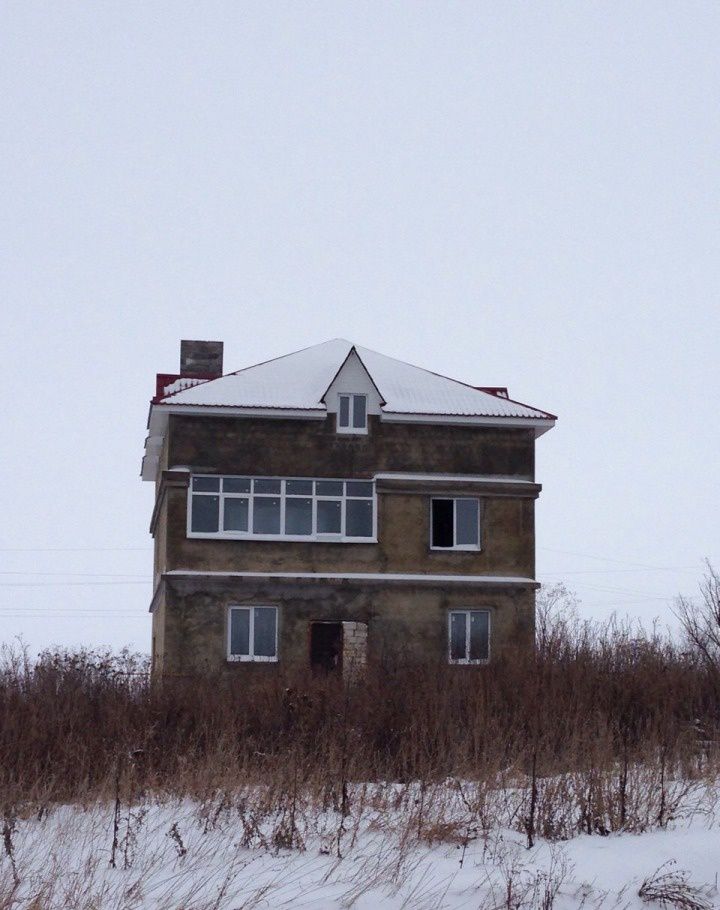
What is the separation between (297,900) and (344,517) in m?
22.6

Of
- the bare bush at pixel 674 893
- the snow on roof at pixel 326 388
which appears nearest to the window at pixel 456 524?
the snow on roof at pixel 326 388

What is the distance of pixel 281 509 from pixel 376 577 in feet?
9.92

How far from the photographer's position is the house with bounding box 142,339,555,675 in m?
31.6

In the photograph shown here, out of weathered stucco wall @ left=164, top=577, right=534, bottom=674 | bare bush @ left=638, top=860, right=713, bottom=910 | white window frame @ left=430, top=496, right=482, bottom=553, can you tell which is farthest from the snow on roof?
bare bush @ left=638, top=860, right=713, bottom=910

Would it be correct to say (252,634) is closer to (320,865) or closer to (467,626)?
(467,626)

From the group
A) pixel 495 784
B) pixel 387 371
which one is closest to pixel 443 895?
pixel 495 784

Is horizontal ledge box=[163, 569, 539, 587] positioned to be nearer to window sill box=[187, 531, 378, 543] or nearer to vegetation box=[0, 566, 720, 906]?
window sill box=[187, 531, 378, 543]

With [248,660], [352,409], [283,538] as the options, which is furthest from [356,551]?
[248,660]

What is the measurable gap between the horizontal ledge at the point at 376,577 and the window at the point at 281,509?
3.00 feet

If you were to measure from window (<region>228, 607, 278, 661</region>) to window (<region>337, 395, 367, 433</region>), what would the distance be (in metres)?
5.26

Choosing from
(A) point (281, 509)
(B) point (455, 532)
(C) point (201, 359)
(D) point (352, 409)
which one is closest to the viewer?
(A) point (281, 509)

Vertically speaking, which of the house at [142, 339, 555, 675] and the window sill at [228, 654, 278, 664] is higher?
the house at [142, 339, 555, 675]

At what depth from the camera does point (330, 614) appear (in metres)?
32.0

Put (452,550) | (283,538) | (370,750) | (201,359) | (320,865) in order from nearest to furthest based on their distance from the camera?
(320,865), (370,750), (283,538), (452,550), (201,359)
